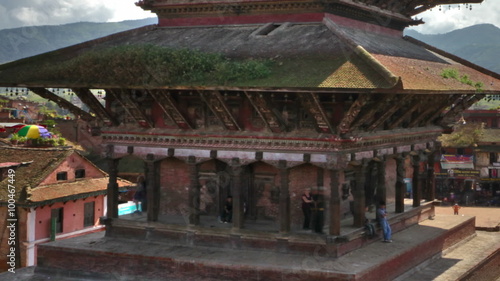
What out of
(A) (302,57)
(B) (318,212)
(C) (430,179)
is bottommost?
(B) (318,212)

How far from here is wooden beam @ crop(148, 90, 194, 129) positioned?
1895 cm

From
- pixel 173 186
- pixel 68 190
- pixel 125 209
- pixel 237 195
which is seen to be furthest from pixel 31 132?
pixel 237 195

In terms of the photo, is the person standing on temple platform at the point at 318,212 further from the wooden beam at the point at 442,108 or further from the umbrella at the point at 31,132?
the umbrella at the point at 31,132

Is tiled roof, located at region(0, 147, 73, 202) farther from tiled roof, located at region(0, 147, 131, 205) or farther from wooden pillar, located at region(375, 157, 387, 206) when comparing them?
wooden pillar, located at region(375, 157, 387, 206)

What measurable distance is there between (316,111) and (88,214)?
752 inches

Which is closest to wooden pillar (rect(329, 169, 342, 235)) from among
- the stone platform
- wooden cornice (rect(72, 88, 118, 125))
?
the stone platform

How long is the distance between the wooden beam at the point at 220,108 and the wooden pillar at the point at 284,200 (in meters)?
1.72

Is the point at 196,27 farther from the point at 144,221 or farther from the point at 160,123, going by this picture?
the point at 144,221

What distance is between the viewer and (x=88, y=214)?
1299 inches

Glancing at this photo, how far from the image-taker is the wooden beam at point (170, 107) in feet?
62.2

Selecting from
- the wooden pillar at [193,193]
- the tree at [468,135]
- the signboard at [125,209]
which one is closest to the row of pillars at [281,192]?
the wooden pillar at [193,193]

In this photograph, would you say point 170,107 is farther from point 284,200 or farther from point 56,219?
point 56,219

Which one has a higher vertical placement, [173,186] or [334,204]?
[173,186]

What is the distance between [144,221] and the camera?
20.1 metres
